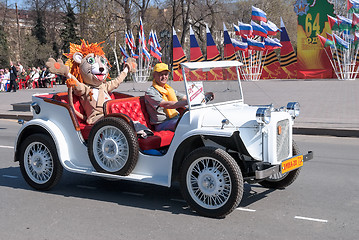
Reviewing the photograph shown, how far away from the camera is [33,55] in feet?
201

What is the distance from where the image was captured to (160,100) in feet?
20.0

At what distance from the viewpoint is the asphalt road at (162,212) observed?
15.1ft

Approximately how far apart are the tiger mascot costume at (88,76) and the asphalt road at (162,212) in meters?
1.11

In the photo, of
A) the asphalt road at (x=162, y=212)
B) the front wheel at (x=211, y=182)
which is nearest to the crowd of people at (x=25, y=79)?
the asphalt road at (x=162, y=212)

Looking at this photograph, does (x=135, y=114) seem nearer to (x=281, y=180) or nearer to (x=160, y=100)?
(x=160, y=100)

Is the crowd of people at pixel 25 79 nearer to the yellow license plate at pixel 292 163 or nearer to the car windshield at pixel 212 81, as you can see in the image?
the car windshield at pixel 212 81

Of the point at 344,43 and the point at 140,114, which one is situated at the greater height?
the point at 344,43

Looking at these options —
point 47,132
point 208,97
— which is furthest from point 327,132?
point 47,132

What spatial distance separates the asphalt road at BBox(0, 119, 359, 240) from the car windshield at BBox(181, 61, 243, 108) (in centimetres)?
Result: 126

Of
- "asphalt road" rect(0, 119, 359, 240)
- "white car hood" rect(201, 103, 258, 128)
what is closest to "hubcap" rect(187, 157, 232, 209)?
"asphalt road" rect(0, 119, 359, 240)

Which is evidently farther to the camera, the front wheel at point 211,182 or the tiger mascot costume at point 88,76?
the tiger mascot costume at point 88,76

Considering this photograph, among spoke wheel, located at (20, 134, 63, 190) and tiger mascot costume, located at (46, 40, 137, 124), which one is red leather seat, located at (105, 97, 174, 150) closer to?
→ tiger mascot costume, located at (46, 40, 137, 124)

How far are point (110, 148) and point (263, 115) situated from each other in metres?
1.94

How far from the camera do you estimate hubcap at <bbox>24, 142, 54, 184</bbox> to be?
6.27 metres
